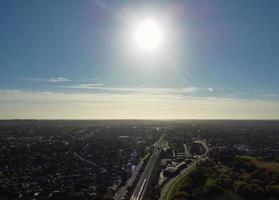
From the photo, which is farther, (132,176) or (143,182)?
(132,176)

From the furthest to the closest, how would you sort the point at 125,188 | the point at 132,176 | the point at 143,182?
1. the point at 132,176
2. the point at 143,182
3. the point at 125,188

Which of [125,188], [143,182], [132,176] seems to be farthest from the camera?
[132,176]

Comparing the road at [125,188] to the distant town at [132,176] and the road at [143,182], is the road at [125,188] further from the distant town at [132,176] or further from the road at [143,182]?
the road at [143,182]

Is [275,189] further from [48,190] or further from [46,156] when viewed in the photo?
[46,156]

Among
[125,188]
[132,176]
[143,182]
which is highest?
[132,176]

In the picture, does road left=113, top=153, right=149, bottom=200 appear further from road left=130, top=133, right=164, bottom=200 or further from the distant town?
road left=130, top=133, right=164, bottom=200

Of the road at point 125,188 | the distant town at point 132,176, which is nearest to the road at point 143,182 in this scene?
the distant town at point 132,176

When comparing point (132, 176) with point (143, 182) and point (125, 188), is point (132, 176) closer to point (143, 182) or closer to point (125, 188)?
point (143, 182)

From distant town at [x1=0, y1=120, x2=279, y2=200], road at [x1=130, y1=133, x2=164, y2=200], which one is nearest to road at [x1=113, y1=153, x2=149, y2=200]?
distant town at [x1=0, y1=120, x2=279, y2=200]

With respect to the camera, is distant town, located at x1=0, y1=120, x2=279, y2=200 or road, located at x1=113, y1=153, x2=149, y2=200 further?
distant town, located at x1=0, y1=120, x2=279, y2=200

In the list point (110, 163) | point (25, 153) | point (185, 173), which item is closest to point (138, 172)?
point (185, 173)

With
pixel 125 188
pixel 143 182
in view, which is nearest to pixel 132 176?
pixel 143 182

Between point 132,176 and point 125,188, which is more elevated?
point 132,176
